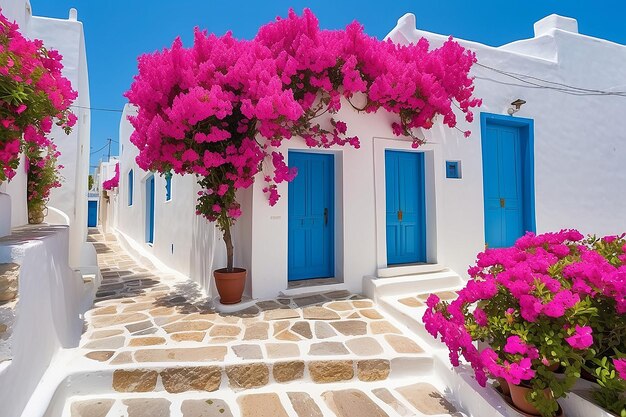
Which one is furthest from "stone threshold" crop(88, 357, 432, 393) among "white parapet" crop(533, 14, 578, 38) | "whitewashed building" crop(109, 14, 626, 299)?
"white parapet" crop(533, 14, 578, 38)

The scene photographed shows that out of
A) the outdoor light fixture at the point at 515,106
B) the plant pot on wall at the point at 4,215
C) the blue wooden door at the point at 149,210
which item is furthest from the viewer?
the blue wooden door at the point at 149,210

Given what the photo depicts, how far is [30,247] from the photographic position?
2.67 metres

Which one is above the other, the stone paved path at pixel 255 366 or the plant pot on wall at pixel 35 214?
the plant pot on wall at pixel 35 214

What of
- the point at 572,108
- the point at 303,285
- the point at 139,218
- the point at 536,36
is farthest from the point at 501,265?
the point at 139,218

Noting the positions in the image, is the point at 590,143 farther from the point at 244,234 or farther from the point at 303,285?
the point at 244,234

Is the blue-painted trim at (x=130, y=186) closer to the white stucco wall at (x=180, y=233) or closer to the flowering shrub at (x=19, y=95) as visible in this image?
the white stucco wall at (x=180, y=233)

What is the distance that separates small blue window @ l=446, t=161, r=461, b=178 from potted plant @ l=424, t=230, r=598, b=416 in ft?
12.2

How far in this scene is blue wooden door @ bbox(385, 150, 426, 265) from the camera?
20.0 ft

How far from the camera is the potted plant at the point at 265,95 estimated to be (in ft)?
14.2

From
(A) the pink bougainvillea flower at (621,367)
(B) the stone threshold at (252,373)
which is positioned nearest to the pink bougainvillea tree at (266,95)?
(B) the stone threshold at (252,373)

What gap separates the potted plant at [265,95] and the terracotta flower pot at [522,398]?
358cm

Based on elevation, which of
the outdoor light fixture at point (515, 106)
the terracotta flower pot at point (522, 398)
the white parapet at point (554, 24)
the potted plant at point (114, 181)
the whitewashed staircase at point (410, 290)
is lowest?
the terracotta flower pot at point (522, 398)

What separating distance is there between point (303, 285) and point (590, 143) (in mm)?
7636

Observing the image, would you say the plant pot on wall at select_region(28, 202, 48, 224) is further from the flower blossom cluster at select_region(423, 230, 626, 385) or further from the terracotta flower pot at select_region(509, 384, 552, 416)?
the terracotta flower pot at select_region(509, 384, 552, 416)
